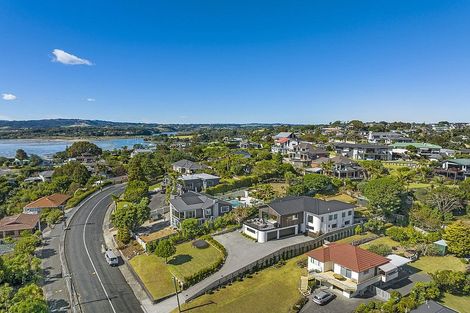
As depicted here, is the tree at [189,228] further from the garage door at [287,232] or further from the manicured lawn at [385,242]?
the manicured lawn at [385,242]

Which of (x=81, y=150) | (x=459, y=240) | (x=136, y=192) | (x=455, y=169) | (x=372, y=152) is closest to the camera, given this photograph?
(x=459, y=240)

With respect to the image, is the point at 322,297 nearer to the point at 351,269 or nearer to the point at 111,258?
the point at 351,269

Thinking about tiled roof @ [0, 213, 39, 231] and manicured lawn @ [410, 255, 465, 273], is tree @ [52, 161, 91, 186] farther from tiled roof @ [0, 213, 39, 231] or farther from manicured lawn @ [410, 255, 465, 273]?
manicured lawn @ [410, 255, 465, 273]

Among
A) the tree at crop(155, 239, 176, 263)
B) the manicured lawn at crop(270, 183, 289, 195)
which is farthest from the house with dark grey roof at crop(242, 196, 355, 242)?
the manicured lawn at crop(270, 183, 289, 195)

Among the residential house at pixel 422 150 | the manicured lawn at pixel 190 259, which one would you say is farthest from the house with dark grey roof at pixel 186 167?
the residential house at pixel 422 150

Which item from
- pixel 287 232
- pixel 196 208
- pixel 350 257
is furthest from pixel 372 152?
pixel 350 257

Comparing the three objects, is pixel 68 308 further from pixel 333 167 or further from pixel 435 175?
pixel 435 175
